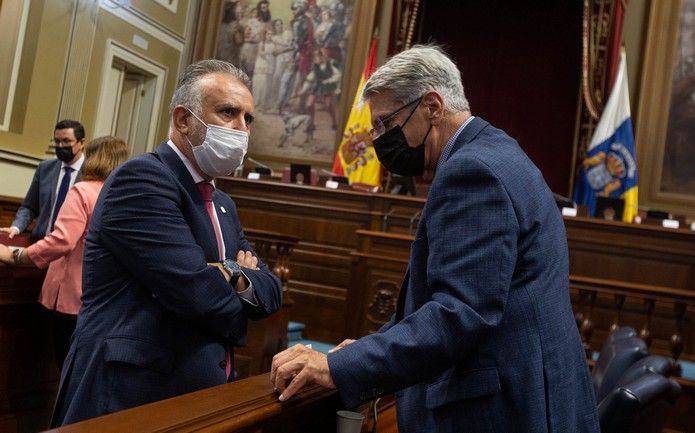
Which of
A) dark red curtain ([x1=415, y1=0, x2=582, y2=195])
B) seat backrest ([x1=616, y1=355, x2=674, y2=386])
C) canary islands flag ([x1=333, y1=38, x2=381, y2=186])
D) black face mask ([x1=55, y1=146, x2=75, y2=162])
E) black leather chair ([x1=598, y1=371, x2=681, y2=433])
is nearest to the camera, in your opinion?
black leather chair ([x1=598, y1=371, x2=681, y2=433])

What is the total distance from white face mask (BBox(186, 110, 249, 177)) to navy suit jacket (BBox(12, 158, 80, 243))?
2.82 metres

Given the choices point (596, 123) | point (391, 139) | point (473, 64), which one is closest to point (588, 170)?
point (596, 123)

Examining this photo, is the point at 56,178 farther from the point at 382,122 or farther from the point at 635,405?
the point at 635,405

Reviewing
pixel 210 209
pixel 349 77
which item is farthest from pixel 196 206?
pixel 349 77

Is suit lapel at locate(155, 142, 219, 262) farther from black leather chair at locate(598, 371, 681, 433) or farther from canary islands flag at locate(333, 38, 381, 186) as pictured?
canary islands flag at locate(333, 38, 381, 186)

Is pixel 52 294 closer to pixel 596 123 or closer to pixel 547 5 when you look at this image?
pixel 596 123

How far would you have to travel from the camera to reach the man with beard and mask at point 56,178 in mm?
4520

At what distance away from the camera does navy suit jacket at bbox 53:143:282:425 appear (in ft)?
5.53

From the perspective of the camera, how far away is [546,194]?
1.49 metres

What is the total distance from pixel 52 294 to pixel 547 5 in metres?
9.18

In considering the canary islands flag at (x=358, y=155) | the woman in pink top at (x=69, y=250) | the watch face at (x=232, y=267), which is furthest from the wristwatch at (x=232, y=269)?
the canary islands flag at (x=358, y=155)

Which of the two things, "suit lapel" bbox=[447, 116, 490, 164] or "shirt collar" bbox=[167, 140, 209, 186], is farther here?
"shirt collar" bbox=[167, 140, 209, 186]

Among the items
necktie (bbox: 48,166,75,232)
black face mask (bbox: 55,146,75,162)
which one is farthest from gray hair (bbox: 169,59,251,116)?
black face mask (bbox: 55,146,75,162)

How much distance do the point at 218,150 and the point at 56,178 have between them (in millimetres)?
3066
